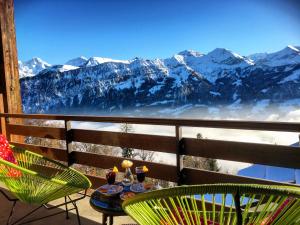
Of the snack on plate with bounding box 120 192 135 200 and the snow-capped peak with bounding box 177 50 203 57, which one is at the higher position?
the snow-capped peak with bounding box 177 50 203 57

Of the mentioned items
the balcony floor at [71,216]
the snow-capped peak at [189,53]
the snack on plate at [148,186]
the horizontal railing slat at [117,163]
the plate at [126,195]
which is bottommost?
the balcony floor at [71,216]

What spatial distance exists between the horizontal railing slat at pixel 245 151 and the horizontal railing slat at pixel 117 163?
26 centimetres

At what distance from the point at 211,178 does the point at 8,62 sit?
11.4 feet

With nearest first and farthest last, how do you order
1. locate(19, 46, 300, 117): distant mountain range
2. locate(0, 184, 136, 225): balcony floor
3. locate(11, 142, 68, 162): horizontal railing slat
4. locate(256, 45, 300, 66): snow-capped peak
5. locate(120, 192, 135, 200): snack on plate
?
1. locate(120, 192, 135, 200): snack on plate
2. locate(0, 184, 136, 225): balcony floor
3. locate(11, 142, 68, 162): horizontal railing slat
4. locate(19, 46, 300, 117): distant mountain range
5. locate(256, 45, 300, 66): snow-capped peak

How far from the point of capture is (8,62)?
15.7 ft

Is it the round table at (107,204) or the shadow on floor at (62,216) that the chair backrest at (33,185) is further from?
the shadow on floor at (62,216)

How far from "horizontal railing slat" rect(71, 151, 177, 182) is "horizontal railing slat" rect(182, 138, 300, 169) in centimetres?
26

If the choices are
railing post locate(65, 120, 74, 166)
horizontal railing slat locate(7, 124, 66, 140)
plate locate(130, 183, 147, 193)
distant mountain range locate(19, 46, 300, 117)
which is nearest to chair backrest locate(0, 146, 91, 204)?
plate locate(130, 183, 147, 193)

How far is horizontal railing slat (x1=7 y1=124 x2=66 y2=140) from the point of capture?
12.7 feet

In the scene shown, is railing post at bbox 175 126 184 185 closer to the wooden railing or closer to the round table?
the wooden railing

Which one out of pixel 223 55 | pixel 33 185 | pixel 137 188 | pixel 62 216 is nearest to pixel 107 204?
pixel 137 188

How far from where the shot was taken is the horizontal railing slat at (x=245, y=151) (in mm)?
2195

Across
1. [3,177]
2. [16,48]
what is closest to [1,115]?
[16,48]

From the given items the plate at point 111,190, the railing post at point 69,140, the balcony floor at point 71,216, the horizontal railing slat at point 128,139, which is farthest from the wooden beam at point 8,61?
the plate at point 111,190
